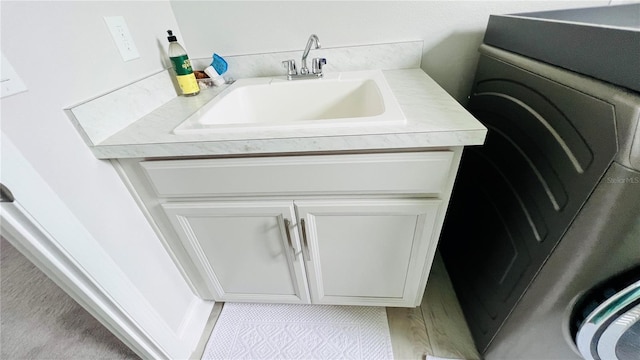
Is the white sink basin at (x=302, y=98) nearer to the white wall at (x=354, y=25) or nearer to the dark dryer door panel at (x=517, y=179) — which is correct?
the white wall at (x=354, y=25)

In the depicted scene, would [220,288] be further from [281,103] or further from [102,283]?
[281,103]

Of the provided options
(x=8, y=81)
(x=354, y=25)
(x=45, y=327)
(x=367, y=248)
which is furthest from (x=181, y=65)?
(x=45, y=327)

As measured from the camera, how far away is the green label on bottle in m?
0.95

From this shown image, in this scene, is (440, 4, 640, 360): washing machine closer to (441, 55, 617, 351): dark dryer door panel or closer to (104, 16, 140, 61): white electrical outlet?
(441, 55, 617, 351): dark dryer door panel

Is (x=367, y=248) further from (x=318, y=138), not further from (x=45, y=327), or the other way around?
(x=45, y=327)

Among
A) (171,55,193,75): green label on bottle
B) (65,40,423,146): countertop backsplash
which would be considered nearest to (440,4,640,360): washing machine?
(65,40,423,146): countertop backsplash

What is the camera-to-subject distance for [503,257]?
0.82m

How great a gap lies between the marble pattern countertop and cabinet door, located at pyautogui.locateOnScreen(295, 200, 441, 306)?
0.19 meters

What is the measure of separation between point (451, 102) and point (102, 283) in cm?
110

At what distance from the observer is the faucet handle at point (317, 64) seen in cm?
102

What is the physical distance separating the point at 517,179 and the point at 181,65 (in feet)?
3.90

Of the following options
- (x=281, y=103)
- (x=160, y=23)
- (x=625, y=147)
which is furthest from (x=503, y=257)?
(x=160, y=23)

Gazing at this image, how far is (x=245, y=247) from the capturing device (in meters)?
0.90

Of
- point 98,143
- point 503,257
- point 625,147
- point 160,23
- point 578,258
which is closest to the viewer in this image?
point 625,147
